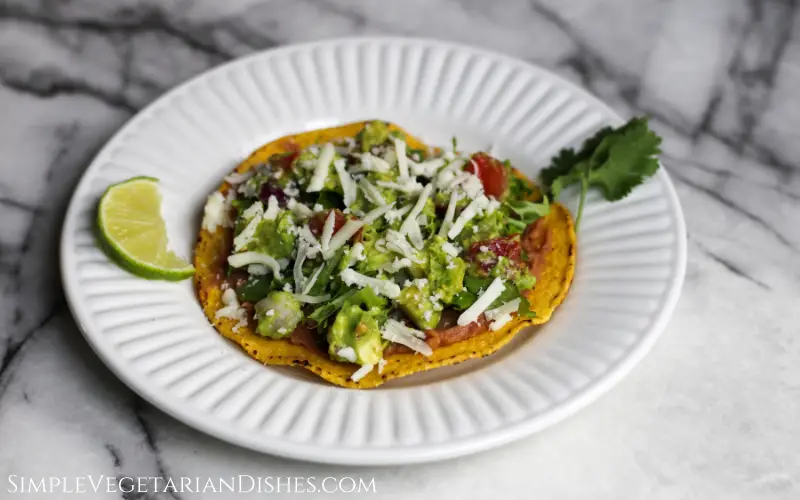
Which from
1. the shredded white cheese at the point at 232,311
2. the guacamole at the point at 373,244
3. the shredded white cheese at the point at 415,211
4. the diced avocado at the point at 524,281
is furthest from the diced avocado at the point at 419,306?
the shredded white cheese at the point at 232,311

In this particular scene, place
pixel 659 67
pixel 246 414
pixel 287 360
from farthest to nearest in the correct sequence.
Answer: pixel 659 67
pixel 287 360
pixel 246 414

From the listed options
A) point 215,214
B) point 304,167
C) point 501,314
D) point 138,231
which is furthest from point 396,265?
point 138,231

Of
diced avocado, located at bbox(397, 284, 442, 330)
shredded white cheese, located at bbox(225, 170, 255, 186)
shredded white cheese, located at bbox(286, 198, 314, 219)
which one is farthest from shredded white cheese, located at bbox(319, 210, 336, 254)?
shredded white cheese, located at bbox(225, 170, 255, 186)

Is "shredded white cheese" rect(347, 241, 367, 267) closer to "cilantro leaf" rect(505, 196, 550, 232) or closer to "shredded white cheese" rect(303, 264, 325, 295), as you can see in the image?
"shredded white cheese" rect(303, 264, 325, 295)

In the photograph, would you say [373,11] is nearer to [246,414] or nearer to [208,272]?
[208,272]

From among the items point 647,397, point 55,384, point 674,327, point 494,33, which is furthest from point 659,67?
point 55,384

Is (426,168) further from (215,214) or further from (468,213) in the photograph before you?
(215,214)

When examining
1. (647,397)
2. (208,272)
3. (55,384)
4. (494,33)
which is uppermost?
(494,33)

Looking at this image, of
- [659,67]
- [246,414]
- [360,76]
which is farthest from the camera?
[659,67]
